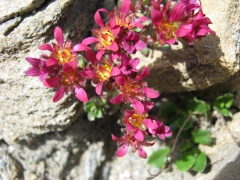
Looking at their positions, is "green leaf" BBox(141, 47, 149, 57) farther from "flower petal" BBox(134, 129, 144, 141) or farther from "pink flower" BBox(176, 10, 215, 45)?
"flower petal" BBox(134, 129, 144, 141)

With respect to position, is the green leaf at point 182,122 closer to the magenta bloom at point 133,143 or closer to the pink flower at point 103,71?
the magenta bloom at point 133,143

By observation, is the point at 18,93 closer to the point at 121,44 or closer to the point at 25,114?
the point at 25,114

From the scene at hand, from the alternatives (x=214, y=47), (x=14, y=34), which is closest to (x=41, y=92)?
(x=14, y=34)

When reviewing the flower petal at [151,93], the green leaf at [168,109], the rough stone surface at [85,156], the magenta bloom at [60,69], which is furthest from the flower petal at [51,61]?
the green leaf at [168,109]

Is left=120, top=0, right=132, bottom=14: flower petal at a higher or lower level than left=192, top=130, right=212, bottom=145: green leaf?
higher

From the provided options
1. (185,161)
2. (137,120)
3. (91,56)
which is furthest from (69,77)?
(185,161)

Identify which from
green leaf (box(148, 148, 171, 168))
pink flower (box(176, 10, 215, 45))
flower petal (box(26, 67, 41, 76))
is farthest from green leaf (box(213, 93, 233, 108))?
flower petal (box(26, 67, 41, 76))
